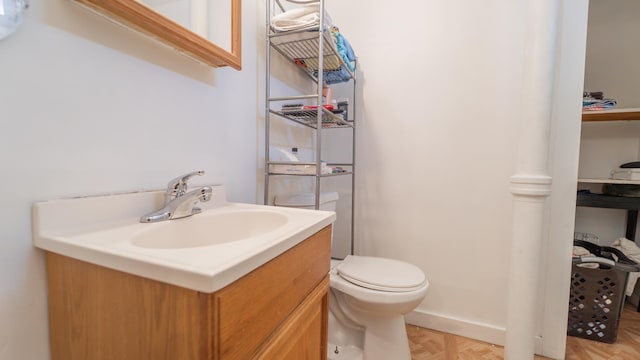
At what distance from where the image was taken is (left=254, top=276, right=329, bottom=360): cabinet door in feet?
1.68

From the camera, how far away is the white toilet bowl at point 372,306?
1022 millimetres

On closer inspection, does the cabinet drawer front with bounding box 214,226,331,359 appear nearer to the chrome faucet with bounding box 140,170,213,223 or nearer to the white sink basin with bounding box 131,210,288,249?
the white sink basin with bounding box 131,210,288,249

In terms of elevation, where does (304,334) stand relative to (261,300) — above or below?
below

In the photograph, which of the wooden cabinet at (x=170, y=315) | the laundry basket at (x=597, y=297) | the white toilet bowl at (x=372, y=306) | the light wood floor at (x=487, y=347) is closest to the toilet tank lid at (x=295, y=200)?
the white toilet bowl at (x=372, y=306)

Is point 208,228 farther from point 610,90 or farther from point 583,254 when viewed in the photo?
point 610,90

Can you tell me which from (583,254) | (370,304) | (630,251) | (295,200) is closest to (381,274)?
(370,304)

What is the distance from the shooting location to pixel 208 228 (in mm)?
759

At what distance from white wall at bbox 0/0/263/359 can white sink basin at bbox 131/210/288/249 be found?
0.15 meters

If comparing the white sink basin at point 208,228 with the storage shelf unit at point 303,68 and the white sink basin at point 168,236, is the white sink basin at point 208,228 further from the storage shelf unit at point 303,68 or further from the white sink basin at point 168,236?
the storage shelf unit at point 303,68

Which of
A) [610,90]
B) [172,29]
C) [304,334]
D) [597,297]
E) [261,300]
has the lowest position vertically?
[597,297]

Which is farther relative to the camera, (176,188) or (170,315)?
(176,188)

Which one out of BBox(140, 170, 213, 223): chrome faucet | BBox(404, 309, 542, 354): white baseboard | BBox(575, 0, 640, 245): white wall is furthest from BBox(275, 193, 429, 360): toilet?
BBox(575, 0, 640, 245): white wall

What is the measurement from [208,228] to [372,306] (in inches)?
27.5

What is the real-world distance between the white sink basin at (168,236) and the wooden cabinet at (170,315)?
0.9 inches
